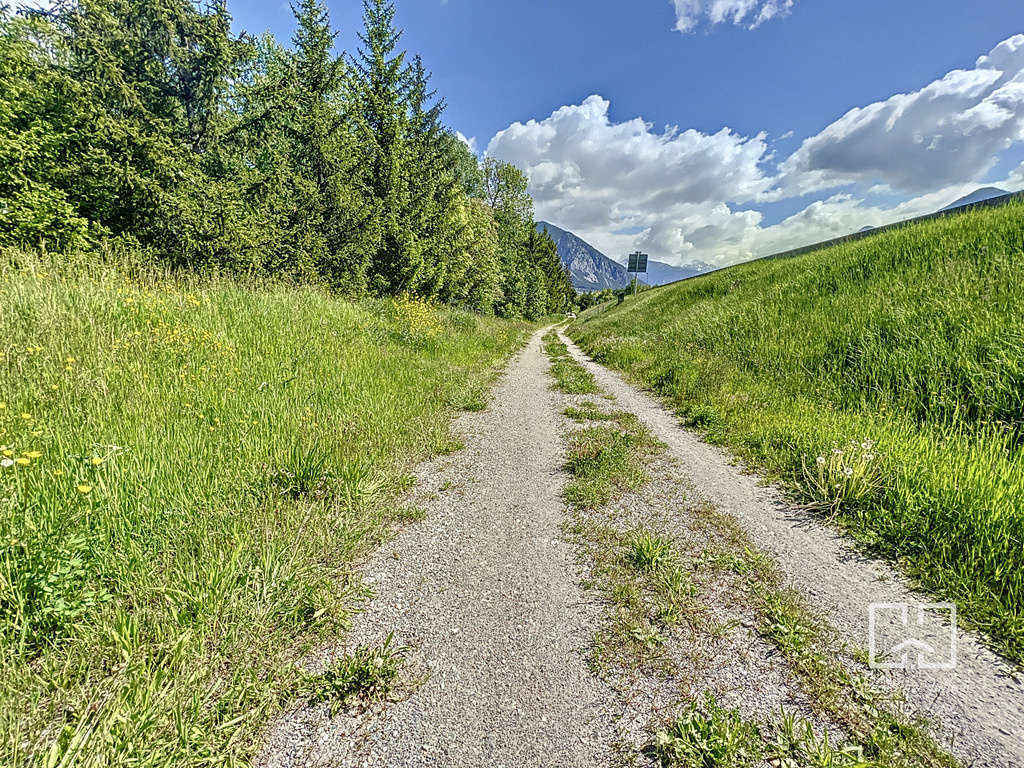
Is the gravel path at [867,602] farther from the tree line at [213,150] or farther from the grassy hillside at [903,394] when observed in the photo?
the tree line at [213,150]

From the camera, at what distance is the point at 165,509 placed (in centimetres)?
272

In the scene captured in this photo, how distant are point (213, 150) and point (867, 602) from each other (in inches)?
798

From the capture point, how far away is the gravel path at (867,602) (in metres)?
1.62

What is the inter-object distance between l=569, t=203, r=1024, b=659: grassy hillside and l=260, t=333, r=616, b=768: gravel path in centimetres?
245

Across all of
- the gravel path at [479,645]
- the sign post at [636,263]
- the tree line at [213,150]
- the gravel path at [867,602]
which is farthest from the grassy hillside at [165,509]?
the sign post at [636,263]

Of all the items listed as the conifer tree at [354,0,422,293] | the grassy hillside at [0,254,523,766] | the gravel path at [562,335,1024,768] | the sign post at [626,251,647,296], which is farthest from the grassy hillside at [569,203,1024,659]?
the sign post at [626,251,647,296]

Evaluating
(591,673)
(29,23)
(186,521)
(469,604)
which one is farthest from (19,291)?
(29,23)

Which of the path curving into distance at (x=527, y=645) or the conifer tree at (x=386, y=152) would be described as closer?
the path curving into distance at (x=527, y=645)

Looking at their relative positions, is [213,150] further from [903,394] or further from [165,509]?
[903,394]

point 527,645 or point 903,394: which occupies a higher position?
point 903,394

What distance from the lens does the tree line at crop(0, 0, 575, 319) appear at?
1074 centimetres

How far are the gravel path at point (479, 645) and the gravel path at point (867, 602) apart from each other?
1493 mm

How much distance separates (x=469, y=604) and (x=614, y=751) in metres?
1.15

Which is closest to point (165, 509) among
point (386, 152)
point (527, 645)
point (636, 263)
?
point (527, 645)
